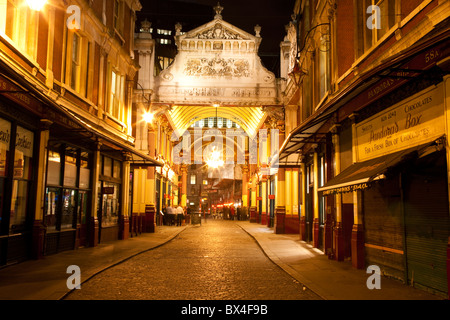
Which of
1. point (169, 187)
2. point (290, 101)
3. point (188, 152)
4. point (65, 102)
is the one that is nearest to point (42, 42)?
point (65, 102)

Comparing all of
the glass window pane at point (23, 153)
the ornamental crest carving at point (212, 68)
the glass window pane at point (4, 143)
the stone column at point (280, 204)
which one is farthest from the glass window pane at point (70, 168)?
the stone column at point (280, 204)

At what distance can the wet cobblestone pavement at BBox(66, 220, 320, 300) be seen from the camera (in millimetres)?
7535

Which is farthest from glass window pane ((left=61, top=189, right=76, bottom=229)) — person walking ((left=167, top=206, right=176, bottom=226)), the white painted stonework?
person walking ((left=167, top=206, right=176, bottom=226))

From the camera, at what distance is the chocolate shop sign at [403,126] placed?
723cm

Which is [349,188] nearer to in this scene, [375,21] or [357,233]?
[357,233]

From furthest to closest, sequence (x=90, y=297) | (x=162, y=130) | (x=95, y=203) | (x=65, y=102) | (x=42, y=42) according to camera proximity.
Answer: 1. (x=162, y=130)
2. (x=95, y=203)
3. (x=65, y=102)
4. (x=42, y=42)
5. (x=90, y=297)

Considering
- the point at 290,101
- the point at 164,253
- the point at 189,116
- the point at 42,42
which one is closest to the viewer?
the point at 42,42

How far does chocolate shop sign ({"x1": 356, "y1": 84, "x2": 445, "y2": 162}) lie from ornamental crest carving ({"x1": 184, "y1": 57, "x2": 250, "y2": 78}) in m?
14.3

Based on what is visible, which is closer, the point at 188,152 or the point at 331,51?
the point at 331,51

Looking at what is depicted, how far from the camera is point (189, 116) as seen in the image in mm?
40969

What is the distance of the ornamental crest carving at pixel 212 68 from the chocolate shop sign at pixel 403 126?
1432cm

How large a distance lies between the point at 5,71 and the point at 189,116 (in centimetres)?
3417

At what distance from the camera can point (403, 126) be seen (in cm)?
848
